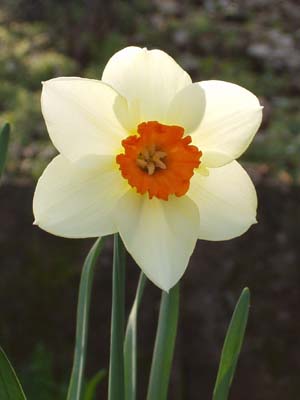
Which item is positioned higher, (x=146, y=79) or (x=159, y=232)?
(x=146, y=79)

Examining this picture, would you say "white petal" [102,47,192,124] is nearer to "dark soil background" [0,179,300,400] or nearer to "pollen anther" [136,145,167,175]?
"pollen anther" [136,145,167,175]

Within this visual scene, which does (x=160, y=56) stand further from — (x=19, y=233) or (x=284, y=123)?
(x=284, y=123)

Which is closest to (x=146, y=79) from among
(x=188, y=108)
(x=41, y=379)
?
(x=188, y=108)

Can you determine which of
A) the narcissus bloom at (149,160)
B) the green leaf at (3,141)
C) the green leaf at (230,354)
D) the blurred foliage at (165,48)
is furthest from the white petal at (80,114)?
the blurred foliage at (165,48)

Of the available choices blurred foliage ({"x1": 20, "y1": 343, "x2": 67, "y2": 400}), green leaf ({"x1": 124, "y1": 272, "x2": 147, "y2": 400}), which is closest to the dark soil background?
blurred foliage ({"x1": 20, "y1": 343, "x2": 67, "y2": 400})

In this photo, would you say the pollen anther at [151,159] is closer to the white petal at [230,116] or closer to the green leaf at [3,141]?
the white petal at [230,116]

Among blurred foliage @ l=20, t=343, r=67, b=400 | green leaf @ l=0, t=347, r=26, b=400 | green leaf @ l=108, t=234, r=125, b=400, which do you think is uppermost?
green leaf @ l=108, t=234, r=125, b=400

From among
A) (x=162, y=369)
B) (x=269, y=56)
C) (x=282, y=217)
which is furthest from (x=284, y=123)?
(x=162, y=369)

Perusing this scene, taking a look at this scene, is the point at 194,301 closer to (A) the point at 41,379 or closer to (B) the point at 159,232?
(A) the point at 41,379
